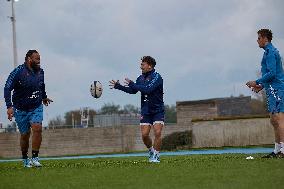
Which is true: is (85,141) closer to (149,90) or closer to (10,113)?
(149,90)

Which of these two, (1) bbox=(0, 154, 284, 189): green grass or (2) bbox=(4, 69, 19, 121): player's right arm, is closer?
(1) bbox=(0, 154, 284, 189): green grass

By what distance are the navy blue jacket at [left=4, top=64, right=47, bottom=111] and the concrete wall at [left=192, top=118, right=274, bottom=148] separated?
16292 mm

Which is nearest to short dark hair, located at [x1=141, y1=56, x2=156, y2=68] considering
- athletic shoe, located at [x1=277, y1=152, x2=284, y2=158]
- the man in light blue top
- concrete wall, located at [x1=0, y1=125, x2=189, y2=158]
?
the man in light blue top

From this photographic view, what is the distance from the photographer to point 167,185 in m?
5.97

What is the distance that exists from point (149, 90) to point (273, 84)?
2.37m

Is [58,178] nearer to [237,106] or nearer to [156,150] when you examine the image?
[156,150]

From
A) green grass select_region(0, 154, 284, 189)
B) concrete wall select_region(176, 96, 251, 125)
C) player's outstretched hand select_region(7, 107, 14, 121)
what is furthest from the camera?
concrete wall select_region(176, 96, 251, 125)

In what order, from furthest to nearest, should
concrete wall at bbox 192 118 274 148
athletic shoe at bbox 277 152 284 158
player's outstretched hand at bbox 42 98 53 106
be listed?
concrete wall at bbox 192 118 274 148 < player's outstretched hand at bbox 42 98 53 106 < athletic shoe at bbox 277 152 284 158

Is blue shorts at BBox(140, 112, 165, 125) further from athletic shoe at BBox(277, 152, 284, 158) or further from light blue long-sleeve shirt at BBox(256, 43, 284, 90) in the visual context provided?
athletic shoe at BBox(277, 152, 284, 158)

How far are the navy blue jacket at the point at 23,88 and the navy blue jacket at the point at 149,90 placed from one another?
1.64 meters

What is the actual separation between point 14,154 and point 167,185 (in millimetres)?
28805

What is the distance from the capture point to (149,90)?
11.3 meters

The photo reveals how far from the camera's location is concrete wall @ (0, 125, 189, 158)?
1296 inches

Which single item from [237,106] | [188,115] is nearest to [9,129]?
[188,115]
